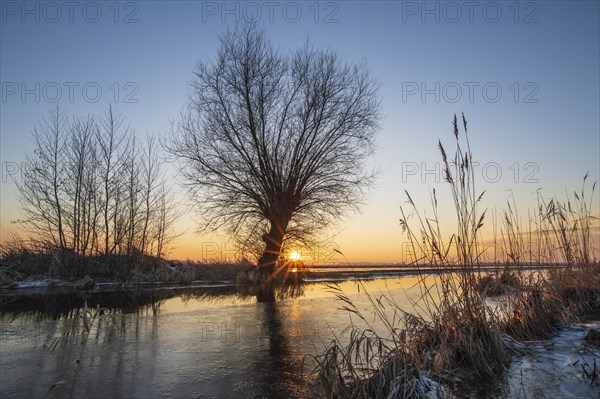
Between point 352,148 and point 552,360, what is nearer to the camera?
point 552,360

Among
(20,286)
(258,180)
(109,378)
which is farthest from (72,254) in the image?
(109,378)

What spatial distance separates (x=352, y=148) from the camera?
48.7 feet

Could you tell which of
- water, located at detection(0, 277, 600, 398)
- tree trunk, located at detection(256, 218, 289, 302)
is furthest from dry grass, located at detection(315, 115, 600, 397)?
tree trunk, located at detection(256, 218, 289, 302)

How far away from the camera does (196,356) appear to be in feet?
11.3

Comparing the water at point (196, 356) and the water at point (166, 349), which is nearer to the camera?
the water at point (196, 356)

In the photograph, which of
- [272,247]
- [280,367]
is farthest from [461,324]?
[272,247]

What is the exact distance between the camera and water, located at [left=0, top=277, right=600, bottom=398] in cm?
252

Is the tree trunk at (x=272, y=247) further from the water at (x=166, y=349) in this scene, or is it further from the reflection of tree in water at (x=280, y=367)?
the reflection of tree in water at (x=280, y=367)

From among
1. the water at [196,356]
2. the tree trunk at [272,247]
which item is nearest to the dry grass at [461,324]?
the water at [196,356]

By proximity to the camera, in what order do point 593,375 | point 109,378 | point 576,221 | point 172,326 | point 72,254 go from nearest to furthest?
point 593,375 → point 109,378 → point 172,326 → point 576,221 → point 72,254

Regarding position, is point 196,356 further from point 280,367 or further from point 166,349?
point 280,367

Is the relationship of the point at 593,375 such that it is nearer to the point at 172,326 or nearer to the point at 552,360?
the point at 552,360

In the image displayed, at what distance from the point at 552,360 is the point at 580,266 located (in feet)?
10.3

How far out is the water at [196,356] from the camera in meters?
2.52
